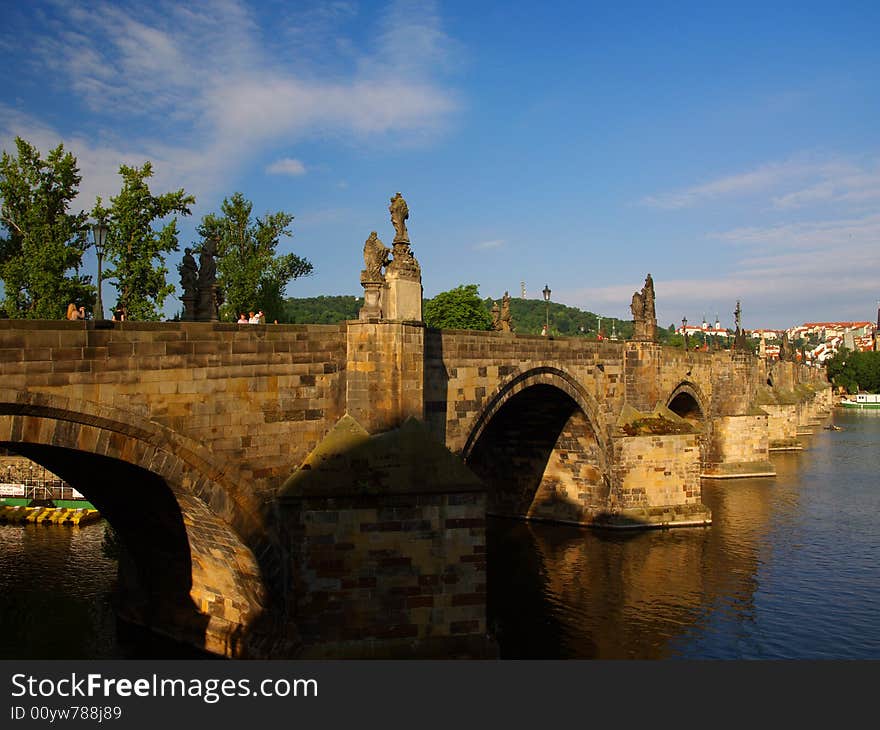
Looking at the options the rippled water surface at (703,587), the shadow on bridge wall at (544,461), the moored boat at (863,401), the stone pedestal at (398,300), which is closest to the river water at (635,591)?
the rippled water surface at (703,587)

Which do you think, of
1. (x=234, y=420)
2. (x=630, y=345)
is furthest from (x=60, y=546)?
(x=630, y=345)

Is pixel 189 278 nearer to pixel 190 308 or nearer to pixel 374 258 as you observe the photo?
pixel 190 308

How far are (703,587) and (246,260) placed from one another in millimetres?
30078

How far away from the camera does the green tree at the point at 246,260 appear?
39.8 metres

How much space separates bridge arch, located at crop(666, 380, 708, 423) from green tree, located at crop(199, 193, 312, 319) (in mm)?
23391

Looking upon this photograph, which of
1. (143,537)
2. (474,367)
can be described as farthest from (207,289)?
(474,367)

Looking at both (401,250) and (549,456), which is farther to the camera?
(549,456)

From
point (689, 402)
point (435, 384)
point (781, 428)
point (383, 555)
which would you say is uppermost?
point (435, 384)

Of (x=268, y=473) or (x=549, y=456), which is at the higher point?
(x=268, y=473)

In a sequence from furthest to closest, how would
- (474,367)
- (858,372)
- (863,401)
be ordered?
(858,372) < (863,401) < (474,367)

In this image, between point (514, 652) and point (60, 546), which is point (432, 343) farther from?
point (60, 546)

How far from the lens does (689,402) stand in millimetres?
44219

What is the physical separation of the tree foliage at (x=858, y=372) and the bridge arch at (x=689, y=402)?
4162 inches

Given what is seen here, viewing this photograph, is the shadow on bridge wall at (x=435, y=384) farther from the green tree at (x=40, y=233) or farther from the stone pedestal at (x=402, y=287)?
the green tree at (x=40, y=233)
